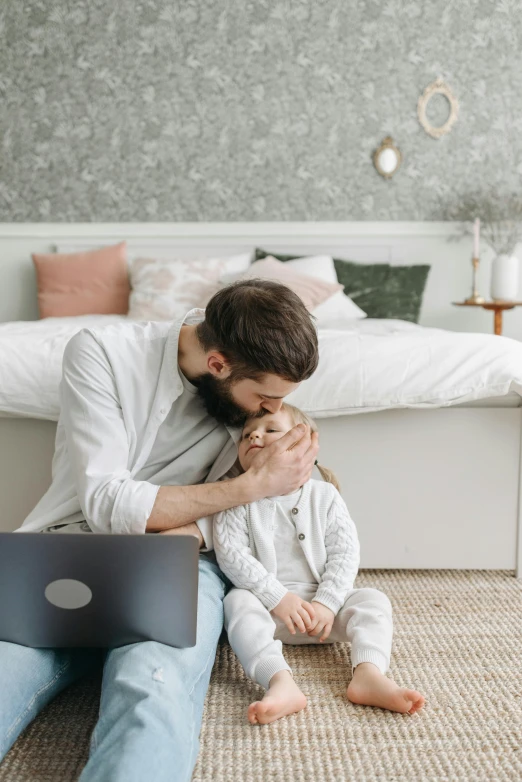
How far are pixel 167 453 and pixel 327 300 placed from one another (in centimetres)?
166

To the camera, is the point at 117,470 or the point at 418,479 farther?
the point at 418,479

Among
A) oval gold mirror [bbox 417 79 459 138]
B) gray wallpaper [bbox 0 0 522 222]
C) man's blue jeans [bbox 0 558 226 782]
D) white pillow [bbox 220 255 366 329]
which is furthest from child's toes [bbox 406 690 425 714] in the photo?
oval gold mirror [bbox 417 79 459 138]

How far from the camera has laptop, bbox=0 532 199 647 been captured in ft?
3.61

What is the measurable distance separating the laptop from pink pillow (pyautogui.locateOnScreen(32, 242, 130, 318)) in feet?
7.57

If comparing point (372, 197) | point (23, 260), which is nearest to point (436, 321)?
point (372, 197)

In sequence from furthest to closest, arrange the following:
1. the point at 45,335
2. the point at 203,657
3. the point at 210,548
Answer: the point at 45,335, the point at 210,548, the point at 203,657

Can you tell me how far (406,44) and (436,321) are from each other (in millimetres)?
1280

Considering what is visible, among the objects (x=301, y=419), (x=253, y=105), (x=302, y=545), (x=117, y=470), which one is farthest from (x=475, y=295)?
(x=117, y=470)

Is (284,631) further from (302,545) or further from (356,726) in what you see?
(356,726)

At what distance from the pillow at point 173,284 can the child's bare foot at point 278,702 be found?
1921 millimetres

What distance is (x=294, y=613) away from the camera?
54.9 inches

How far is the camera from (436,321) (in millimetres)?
3611

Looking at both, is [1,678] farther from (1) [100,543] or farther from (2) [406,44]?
(2) [406,44]

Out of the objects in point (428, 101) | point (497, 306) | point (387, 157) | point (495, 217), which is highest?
point (428, 101)
